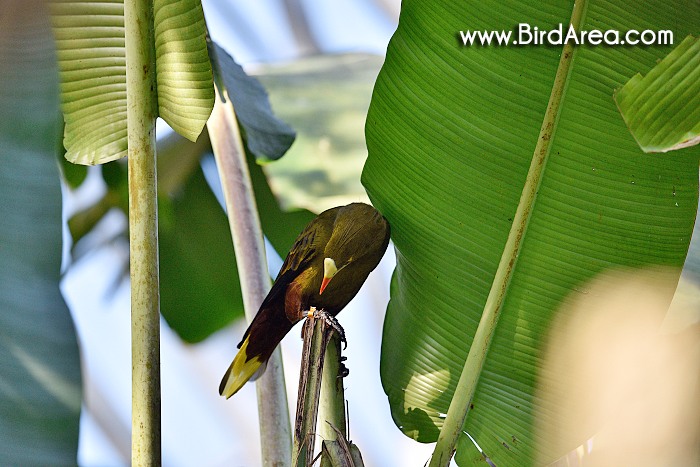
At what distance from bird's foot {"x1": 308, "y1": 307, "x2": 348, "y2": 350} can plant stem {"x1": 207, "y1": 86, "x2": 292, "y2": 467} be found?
10.5 inches

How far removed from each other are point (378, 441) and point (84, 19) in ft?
3.39

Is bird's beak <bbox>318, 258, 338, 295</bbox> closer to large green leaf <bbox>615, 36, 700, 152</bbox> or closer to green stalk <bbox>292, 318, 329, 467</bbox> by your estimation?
green stalk <bbox>292, 318, 329, 467</bbox>

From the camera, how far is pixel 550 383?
0.70 metres

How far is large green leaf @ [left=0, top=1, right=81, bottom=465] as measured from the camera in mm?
865

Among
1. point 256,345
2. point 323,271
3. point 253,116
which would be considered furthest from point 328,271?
point 253,116

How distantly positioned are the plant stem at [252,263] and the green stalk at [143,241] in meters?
0.28

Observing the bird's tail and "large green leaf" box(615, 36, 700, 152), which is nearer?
"large green leaf" box(615, 36, 700, 152)

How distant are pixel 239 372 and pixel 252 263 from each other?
22 centimetres

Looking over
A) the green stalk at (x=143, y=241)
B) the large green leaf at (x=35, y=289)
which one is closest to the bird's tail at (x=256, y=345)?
the green stalk at (x=143, y=241)

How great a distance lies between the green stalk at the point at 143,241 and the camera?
544 millimetres

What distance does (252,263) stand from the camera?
2.81 feet

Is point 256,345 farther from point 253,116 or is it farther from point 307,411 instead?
point 253,116

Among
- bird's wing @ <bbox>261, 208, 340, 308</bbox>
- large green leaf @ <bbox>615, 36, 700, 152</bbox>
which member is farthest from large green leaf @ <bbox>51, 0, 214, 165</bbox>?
large green leaf @ <bbox>615, 36, 700, 152</bbox>

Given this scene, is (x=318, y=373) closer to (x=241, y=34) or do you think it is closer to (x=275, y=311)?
(x=275, y=311)
